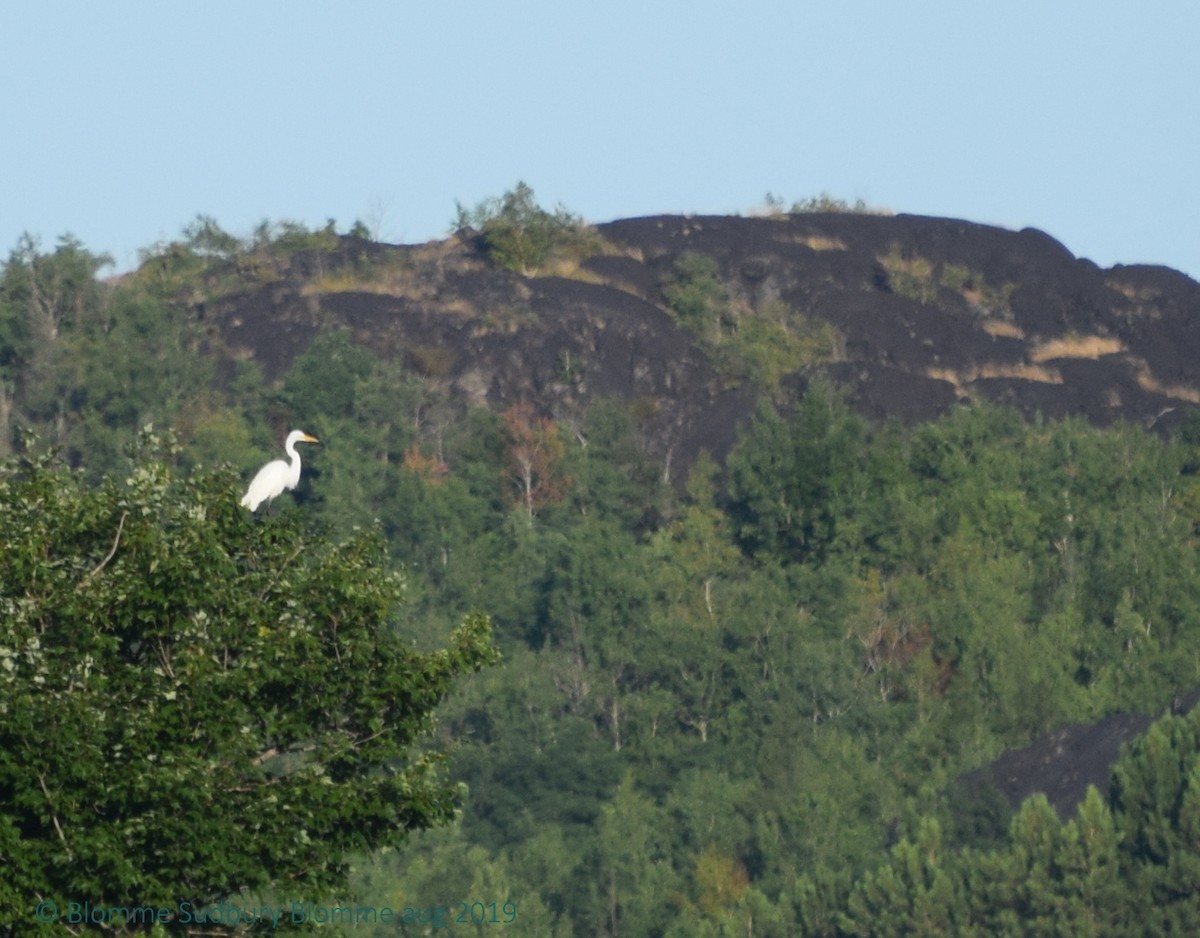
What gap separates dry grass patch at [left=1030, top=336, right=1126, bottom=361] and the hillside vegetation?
0.19 metres

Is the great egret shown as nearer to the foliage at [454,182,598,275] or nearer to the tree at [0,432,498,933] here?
the tree at [0,432,498,933]

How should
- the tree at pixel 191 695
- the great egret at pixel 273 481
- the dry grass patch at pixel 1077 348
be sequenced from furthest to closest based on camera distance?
the dry grass patch at pixel 1077 348
the great egret at pixel 273 481
the tree at pixel 191 695

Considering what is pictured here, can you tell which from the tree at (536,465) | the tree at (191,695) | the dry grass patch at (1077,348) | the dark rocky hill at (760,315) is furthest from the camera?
the dry grass patch at (1077,348)

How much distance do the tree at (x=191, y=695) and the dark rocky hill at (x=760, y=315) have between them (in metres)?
53.6

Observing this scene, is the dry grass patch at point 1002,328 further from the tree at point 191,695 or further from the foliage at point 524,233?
the tree at point 191,695

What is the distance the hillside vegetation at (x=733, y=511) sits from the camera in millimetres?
45688

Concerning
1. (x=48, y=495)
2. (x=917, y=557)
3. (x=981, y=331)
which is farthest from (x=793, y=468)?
(x=48, y=495)

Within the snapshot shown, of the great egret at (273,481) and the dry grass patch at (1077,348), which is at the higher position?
the dry grass patch at (1077,348)

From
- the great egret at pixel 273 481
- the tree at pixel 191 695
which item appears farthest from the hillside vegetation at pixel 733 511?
the tree at pixel 191 695

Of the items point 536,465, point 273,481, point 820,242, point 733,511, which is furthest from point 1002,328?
point 273,481

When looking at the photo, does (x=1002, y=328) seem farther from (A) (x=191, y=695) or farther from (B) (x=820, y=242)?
(A) (x=191, y=695)

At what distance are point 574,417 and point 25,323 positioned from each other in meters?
14.5

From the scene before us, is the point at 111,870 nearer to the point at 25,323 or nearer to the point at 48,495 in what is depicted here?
the point at 48,495

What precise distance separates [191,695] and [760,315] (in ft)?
202
